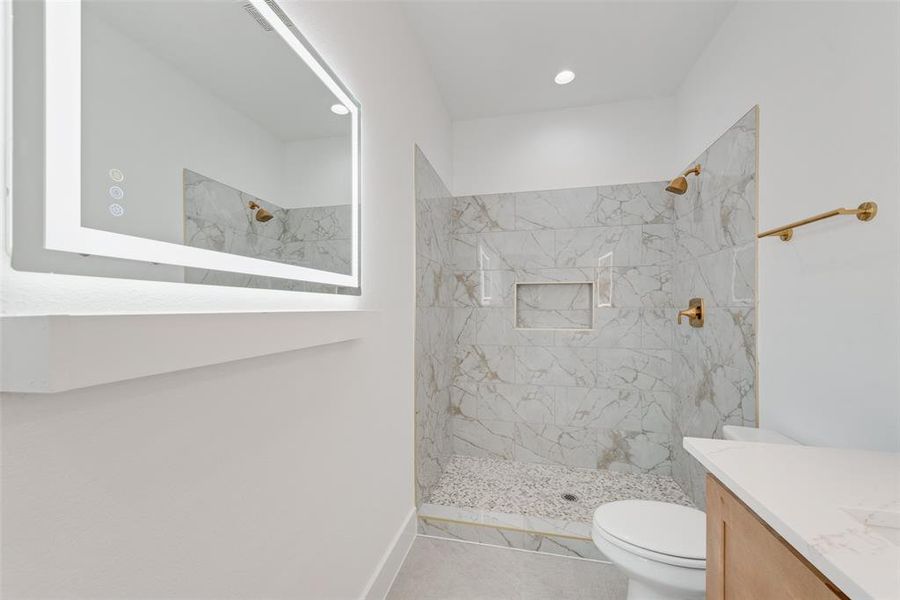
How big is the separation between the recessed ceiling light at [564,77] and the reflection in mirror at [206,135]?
1768 mm

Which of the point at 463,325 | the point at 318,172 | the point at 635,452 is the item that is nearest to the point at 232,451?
the point at 318,172

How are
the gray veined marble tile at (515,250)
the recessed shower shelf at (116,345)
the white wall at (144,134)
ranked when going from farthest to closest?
the gray veined marble tile at (515,250) < the white wall at (144,134) < the recessed shower shelf at (116,345)

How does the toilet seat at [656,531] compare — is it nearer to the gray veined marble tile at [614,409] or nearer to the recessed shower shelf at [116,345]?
the gray veined marble tile at [614,409]

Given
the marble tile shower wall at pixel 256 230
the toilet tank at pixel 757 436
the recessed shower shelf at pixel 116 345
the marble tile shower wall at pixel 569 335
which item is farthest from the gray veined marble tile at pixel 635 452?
the recessed shower shelf at pixel 116 345

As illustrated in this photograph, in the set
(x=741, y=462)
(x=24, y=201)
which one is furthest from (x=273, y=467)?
(x=741, y=462)

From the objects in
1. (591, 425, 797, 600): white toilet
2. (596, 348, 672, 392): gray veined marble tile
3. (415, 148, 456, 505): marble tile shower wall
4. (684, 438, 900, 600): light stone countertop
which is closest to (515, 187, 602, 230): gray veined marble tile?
(415, 148, 456, 505): marble tile shower wall

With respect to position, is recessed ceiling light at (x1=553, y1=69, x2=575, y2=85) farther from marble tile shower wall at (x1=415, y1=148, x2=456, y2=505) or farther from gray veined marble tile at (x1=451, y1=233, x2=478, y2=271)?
gray veined marble tile at (x1=451, y1=233, x2=478, y2=271)

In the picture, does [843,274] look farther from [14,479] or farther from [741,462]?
[14,479]

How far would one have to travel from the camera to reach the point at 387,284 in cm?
159

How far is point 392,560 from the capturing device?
62.8 inches

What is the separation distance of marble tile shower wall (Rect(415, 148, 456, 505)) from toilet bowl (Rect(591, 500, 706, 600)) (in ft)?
3.22

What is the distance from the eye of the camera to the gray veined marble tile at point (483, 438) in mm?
2730

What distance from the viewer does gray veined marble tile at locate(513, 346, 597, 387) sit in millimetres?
2617

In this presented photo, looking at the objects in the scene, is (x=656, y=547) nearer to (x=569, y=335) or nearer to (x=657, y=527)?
(x=657, y=527)
